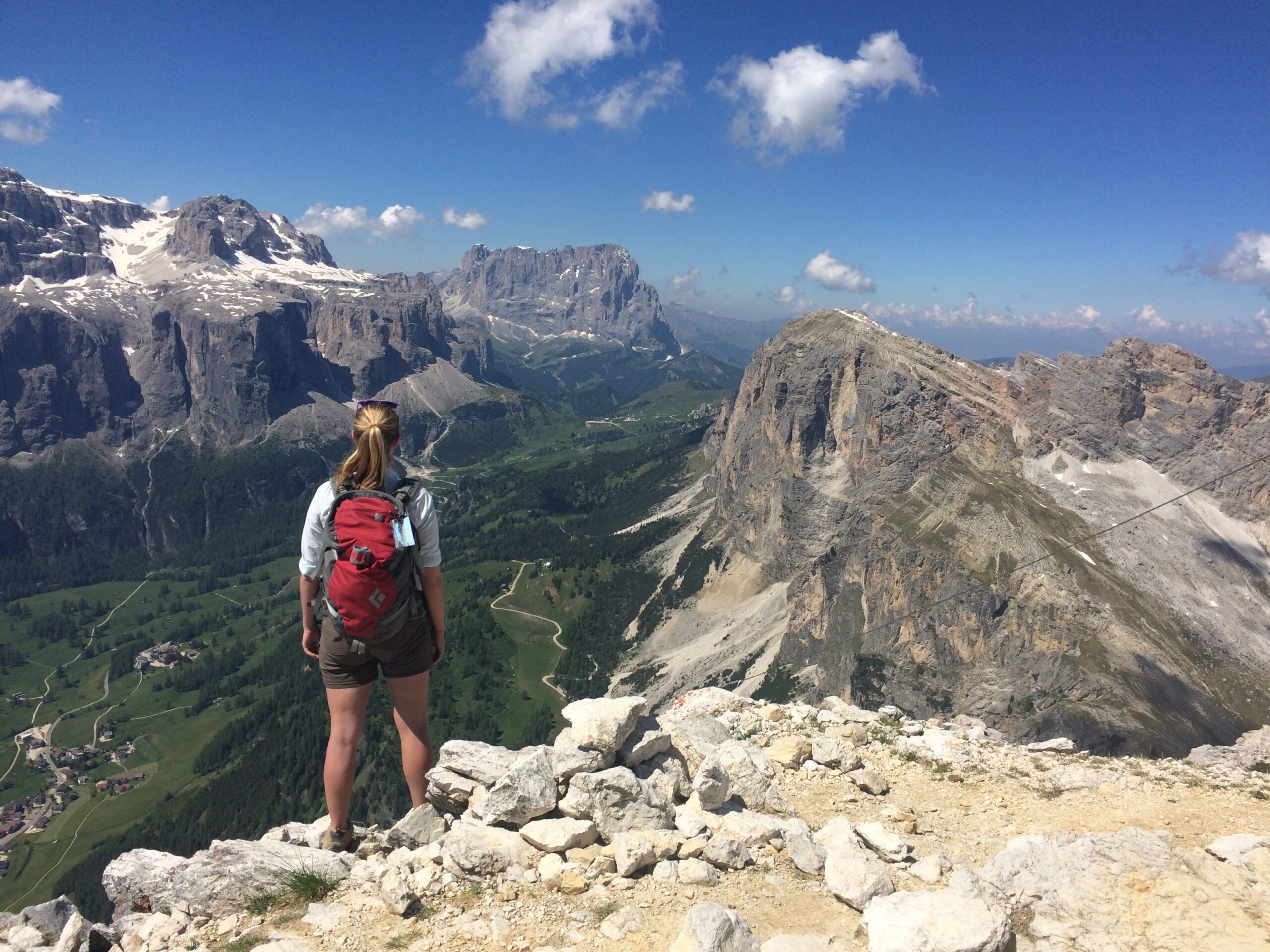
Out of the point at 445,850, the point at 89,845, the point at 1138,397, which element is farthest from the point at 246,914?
the point at 1138,397

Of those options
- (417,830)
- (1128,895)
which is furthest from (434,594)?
(1128,895)

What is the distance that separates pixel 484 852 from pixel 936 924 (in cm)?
515

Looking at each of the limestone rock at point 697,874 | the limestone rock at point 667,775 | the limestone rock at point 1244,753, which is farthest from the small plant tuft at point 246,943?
the limestone rock at point 1244,753

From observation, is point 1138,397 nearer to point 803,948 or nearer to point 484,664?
point 484,664

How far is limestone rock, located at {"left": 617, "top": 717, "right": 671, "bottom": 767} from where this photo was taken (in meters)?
10.2

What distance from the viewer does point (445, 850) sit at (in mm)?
7871

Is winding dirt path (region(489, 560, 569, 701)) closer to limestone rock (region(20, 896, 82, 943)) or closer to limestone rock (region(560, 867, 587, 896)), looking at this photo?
limestone rock (region(20, 896, 82, 943))

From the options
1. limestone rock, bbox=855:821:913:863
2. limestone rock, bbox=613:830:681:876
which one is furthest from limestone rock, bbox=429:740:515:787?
limestone rock, bbox=855:821:913:863

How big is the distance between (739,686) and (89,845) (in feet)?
327

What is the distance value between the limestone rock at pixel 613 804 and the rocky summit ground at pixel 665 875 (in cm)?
3

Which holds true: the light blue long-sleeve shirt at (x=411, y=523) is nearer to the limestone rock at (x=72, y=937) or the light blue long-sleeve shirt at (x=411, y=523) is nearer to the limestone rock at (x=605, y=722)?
the limestone rock at (x=605, y=722)

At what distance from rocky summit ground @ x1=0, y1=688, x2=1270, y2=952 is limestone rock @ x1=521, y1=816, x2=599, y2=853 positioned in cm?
2

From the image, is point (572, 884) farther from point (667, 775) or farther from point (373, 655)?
point (373, 655)

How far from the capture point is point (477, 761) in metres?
9.88
